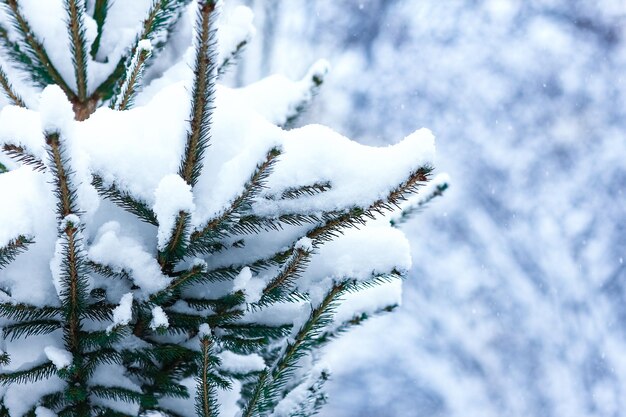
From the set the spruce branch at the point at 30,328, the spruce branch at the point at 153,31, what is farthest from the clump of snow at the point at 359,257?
the spruce branch at the point at 153,31

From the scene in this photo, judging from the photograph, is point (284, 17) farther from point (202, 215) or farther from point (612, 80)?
point (202, 215)

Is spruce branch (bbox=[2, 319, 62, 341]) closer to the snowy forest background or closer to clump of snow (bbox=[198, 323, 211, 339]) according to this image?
clump of snow (bbox=[198, 323, 211, 339])

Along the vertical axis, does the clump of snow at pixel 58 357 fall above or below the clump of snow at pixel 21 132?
below

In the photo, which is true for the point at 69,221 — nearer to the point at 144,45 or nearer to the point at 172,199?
the point at 172,199

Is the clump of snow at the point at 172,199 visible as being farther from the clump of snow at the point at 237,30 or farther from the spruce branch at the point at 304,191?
the clump of snow at the point at 237,30

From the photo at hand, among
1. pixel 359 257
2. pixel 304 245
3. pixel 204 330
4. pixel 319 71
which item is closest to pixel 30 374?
pixel 204 330

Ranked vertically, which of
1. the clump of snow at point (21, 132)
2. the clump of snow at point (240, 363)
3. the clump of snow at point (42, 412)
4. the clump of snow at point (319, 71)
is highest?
the clump of snow at point (21, 132)

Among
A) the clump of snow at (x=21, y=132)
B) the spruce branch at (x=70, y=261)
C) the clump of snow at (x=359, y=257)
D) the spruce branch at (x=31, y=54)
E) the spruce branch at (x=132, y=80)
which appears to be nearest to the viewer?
the spruce branch at (x=70, y=261)
